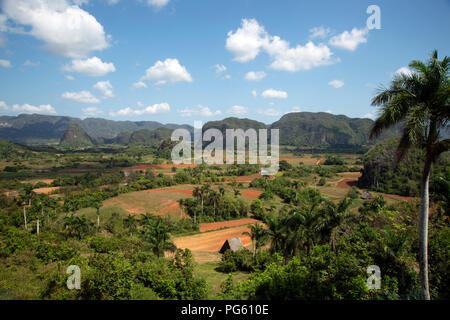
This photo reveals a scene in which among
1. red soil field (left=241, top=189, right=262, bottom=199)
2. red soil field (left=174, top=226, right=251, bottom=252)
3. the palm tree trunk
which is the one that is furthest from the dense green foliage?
the palm tree trunk

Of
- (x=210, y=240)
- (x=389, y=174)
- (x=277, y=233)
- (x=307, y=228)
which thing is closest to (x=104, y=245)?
(x=210, y=240)

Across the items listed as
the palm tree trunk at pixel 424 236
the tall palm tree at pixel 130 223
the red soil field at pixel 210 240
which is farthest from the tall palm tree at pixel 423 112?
the tall palm tree at pixel 130 223

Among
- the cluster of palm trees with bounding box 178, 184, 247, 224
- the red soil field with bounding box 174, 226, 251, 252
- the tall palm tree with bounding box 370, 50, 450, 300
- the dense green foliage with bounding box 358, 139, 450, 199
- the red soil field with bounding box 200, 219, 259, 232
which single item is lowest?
the red soil field with bounding box 200, 219, 259, 232

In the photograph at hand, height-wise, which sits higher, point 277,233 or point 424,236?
point 424,236

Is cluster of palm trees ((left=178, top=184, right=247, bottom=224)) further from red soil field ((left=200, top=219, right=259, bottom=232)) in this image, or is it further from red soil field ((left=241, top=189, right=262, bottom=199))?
red soil field ((left=241, top=189, right=262, bottom=199))

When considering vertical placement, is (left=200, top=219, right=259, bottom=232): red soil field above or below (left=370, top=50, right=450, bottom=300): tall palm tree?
below

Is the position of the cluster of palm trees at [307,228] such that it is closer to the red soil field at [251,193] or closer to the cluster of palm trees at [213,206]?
the cluster of palm trees at [213,206]

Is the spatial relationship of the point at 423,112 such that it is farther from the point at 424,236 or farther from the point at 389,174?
the point at 389,174

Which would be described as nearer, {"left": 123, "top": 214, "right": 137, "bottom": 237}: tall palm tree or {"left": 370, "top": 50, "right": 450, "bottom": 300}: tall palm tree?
{"left": 370, "top": 50, "right": 450, "bottom": 300}: tall palm tree
